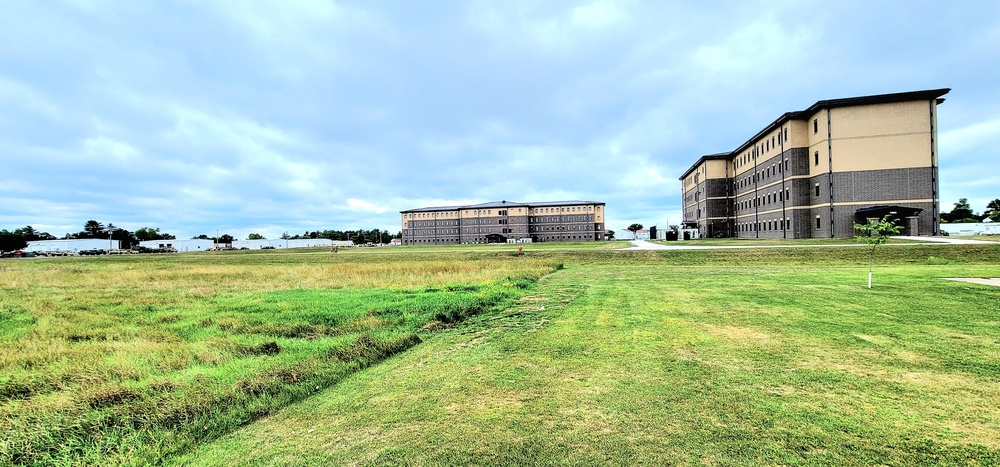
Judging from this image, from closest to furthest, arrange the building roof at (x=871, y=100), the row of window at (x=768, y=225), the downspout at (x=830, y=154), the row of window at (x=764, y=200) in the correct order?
the building roof at (x=871, y=100) → the downspout at (x=830, y=154) → the row of window at (x=768, y=225) → the row of window at (x=764, y=200)

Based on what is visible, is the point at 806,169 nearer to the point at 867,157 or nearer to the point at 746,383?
the point at 867,157

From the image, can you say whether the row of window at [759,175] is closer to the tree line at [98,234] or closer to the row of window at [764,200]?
the row of window at [764,200]

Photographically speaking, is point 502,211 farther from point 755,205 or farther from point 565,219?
point 755,205

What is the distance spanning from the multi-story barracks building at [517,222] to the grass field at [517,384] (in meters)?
117

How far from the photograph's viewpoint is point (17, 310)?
1178 centimetres

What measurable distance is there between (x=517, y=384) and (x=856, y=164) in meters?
60.5

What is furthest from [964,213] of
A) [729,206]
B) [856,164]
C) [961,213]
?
[856,164]

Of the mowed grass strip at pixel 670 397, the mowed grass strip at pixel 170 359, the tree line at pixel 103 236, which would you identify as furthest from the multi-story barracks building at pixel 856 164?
the tree line at pixel 103 236

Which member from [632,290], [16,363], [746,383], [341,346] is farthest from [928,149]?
[16,363]

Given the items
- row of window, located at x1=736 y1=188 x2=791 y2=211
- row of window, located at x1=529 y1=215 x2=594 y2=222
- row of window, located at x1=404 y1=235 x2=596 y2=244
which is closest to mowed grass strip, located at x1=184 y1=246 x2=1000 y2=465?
row of window, located at x1=736 y1=188 x2=791 y2=211

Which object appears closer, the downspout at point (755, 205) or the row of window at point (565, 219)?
the downspout at point (755, 205)

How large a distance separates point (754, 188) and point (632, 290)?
220 feet

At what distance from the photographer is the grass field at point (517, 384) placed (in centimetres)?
360

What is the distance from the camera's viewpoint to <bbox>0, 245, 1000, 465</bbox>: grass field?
11.8ft
